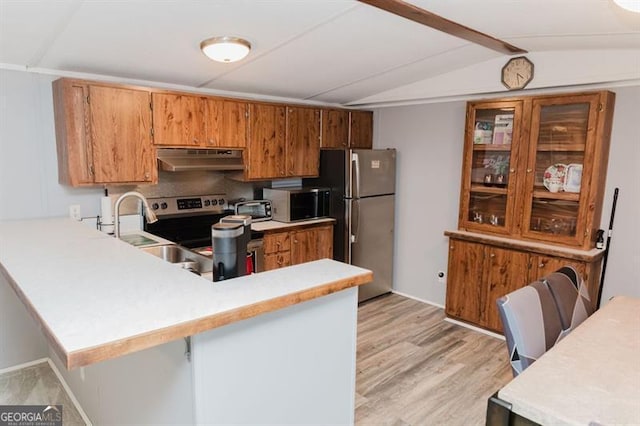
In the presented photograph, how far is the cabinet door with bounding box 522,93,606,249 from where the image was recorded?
10.1 feet

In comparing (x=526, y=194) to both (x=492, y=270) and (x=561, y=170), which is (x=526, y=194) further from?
(x=492, y=270)

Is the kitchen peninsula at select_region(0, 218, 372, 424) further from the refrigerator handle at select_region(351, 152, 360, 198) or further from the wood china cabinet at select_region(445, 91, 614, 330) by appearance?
the refrigerator handle at select_region(351, 152, 360, 198)

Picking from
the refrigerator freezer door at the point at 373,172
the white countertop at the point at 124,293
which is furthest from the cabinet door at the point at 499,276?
the white countertop at the point at 124,293

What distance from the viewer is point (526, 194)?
11.1 ft

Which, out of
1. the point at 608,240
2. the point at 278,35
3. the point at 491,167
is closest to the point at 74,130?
the point at 278,35

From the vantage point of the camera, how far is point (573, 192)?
3197mm

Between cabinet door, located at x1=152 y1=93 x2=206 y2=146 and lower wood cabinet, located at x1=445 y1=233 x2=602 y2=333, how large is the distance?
2.52 m

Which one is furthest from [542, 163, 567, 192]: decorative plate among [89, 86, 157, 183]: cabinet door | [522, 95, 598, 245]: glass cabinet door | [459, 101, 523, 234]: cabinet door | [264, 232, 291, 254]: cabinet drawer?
[89, 86, 157, 183]: cabinet door

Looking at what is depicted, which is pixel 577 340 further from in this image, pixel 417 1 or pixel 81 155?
pixel 81 155

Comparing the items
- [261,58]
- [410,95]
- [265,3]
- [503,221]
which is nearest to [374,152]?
[410,95]

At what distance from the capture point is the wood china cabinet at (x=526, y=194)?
308 cm

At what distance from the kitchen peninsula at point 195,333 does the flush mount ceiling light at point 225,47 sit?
4.33 feet

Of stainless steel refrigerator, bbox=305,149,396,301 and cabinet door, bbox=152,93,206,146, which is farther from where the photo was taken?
stainless steel refrigerator, bbox=305,149,396,301

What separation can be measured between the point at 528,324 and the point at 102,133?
299 centimetres
